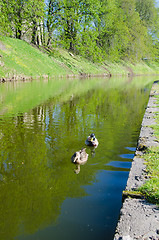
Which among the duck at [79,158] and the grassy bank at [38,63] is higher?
the grassy bank at [38,63]

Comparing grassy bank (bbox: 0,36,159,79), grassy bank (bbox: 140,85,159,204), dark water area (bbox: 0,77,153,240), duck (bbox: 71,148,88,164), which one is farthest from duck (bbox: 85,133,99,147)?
grassy bank (bbox: 0,36,159,79)

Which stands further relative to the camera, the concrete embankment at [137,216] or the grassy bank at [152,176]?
the grassy bank at [152,176]

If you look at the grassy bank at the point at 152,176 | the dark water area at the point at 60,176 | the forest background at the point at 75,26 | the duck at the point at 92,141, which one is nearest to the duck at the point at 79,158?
the dark water area at the point at 60,176

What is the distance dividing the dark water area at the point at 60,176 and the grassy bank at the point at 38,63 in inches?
613

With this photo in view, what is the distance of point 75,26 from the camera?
39.3 metres

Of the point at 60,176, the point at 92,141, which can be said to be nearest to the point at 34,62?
the point at 92,141

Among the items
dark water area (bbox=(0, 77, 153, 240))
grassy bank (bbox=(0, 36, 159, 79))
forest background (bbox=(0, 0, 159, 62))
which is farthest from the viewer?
forest background (bbox=(0, 0, 159, 62))

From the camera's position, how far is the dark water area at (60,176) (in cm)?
328

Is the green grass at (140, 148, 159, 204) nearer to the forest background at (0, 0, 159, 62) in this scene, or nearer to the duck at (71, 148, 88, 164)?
the duck at (71, 148, 88, 164)

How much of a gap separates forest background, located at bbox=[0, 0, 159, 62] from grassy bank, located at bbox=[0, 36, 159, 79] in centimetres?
144

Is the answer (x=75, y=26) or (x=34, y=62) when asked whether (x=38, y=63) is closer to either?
(x=34, y=62)

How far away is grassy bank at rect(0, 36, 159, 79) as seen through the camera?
955 inches

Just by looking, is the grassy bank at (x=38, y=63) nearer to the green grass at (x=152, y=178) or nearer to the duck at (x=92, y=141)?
the duck at (x=92, y=141)

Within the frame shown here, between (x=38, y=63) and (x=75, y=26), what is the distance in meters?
13.7
